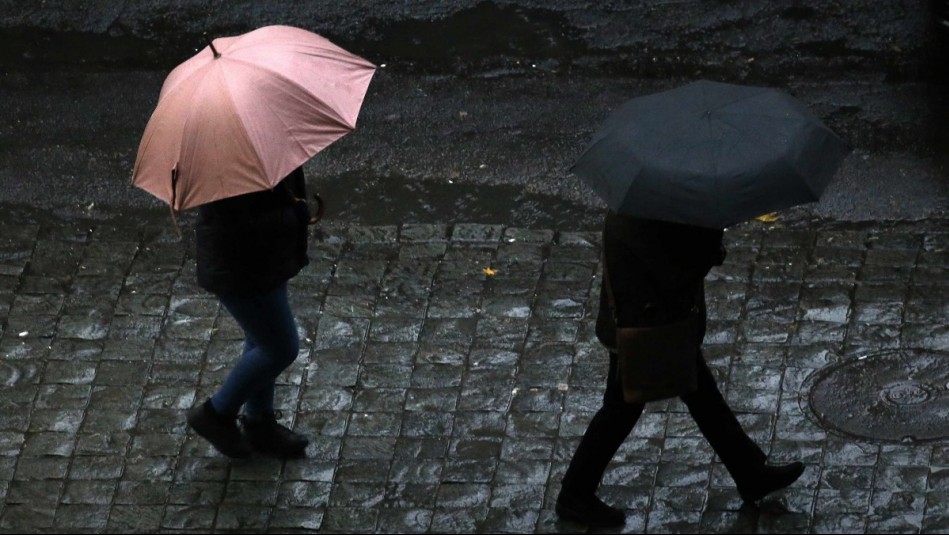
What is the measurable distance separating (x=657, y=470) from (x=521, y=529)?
26.9 inches

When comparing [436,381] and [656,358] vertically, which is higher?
[656,358]

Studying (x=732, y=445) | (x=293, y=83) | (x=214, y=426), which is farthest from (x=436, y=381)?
(x=293, y=83)

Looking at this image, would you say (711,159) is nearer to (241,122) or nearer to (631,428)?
(631,428)

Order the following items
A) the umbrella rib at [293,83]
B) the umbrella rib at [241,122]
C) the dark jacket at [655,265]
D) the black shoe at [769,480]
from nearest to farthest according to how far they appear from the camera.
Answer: the dark jacket at [655,265] → the umbrella rib at [241,122] → the umbrella rib at [293,83] → the black shoe at [769,480]

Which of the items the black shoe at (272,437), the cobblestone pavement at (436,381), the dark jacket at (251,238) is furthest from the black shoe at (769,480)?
the dark jacket at (251,238)

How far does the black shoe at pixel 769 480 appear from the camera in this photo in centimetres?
619

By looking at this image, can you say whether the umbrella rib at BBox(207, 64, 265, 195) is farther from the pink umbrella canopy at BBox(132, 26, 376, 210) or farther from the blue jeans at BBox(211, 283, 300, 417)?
the blue jeans at BBox(211, 283, 300, 417)

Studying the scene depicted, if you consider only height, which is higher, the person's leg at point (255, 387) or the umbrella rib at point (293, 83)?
the umbrella rib at point (293, 83)

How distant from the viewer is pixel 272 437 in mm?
6848

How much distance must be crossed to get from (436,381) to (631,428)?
1.41 meters

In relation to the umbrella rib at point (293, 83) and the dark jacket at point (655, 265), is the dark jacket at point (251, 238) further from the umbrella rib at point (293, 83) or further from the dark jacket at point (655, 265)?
the dark jacket at point (655, 265)

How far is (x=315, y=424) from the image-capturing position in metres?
7.09

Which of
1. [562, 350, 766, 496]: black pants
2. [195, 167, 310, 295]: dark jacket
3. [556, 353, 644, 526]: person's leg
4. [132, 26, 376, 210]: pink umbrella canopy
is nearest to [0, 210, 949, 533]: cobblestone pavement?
[556, 353, 644, 526]: person's leg

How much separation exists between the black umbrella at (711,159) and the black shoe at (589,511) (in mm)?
1525
